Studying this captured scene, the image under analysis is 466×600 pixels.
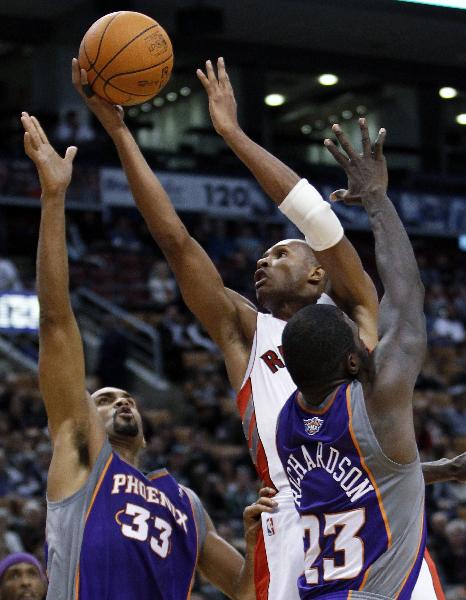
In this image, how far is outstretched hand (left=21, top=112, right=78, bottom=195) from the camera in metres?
4.08

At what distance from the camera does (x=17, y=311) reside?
16266 millimetres

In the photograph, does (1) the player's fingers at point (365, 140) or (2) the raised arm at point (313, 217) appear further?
(2) the raised arm at point (313, 217)

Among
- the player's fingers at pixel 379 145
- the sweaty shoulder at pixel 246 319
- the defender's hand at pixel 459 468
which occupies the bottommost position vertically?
the defender's hand at pixel 459 468

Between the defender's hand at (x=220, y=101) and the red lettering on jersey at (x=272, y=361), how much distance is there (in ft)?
2.69

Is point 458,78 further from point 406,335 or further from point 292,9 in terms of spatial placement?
point 406,335

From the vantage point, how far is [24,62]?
24.7 metres

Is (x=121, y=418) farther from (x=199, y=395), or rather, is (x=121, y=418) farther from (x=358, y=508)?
(x=199, y=395)

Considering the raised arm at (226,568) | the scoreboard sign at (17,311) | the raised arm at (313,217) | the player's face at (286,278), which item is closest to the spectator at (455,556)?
the scoreboard sign at (17,311)

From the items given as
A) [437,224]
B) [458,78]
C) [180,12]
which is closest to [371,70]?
[458,78]

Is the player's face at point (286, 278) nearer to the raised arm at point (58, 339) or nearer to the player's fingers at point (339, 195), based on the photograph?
the player's fingers at point (339, 195)

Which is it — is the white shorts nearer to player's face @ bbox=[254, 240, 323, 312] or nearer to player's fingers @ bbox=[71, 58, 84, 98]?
player's face @ bbox=[254, 240, 323, 312]

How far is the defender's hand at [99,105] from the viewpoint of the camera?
15.9ft

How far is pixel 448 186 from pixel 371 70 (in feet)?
9.71

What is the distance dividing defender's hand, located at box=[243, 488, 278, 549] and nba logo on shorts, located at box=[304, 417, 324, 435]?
641 millimetres
